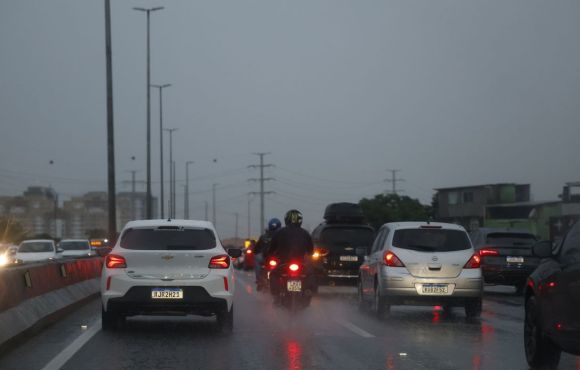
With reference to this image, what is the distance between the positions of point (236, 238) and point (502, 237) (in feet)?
494

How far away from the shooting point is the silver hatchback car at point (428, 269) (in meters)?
16.9

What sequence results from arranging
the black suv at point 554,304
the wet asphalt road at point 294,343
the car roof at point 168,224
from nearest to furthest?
the black suv at point 554,304 < the wet asphalt road at point 294,343 < the car roof at point 168,224

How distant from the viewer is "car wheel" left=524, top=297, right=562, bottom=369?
10.2 metres

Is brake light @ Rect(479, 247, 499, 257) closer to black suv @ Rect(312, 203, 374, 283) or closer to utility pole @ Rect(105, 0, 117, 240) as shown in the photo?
black suv @ Rect(312, 203, 374, 283)

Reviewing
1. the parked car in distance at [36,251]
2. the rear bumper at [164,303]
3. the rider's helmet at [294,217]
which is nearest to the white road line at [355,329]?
the rider's helmet at [294,217]

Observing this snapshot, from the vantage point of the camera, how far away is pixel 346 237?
1070 inches

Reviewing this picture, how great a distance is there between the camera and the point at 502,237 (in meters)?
26.6

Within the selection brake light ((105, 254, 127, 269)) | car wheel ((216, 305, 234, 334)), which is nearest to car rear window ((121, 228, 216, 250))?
brake light ((105, 254, 127, 269))

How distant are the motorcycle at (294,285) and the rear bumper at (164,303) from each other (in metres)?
1.87

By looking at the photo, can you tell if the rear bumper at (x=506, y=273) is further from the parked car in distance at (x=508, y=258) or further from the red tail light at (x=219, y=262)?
the red tail light at (x=219, y=262)

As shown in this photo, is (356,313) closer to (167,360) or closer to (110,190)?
(167,360)

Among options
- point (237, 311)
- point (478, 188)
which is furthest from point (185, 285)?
point (478, 188)

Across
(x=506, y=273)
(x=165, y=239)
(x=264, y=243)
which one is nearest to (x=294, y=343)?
(x=165, y=239)

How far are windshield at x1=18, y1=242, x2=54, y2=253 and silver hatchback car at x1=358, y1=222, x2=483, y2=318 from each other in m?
31.7
